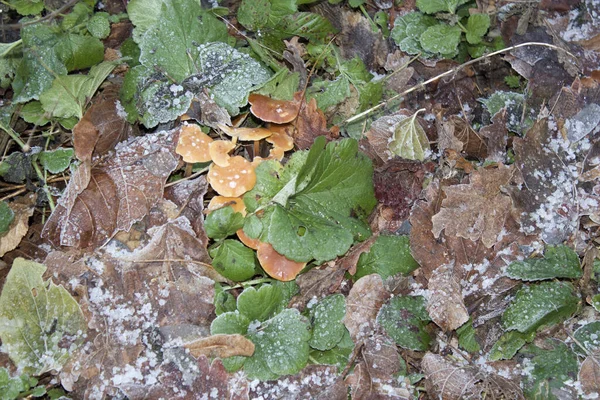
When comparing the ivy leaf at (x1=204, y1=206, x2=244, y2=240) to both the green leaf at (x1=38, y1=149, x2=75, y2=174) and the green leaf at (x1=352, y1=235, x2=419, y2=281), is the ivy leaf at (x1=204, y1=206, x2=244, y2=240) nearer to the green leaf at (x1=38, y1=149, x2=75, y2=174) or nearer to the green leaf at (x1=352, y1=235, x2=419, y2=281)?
the green leaf at (x1=352, y1=235, x2=419, y2=281)

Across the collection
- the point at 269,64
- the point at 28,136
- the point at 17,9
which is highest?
the point at 17,9

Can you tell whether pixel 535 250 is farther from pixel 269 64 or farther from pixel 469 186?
pixel 269 64

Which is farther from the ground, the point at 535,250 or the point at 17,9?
the point at 17,9

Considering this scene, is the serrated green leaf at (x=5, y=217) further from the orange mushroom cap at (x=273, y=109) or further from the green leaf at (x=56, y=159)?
the orange mushroom cap at (x=273, y=109)

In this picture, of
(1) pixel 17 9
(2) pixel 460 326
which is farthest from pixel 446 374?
(1) pixel 17 9

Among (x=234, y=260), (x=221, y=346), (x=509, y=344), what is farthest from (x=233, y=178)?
(x=509, y=344)

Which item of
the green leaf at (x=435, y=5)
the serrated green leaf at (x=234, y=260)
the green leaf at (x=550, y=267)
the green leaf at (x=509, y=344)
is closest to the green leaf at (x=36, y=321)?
the serrated green leaf at (x=234, y=260)

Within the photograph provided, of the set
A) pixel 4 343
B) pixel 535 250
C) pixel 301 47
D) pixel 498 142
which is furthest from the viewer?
pixel 301 47
